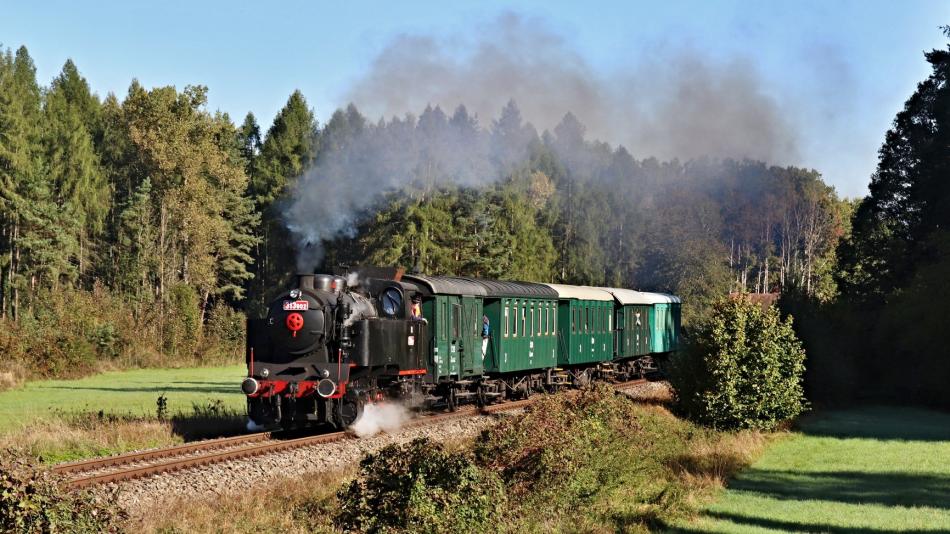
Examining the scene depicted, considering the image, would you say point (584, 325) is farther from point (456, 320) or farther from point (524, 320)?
point (456, 320)

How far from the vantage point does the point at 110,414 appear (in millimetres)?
24516

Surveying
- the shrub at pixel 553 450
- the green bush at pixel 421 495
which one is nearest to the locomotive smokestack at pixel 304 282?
the shrub at pixel 553 450

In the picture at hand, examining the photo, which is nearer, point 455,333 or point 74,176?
point 455,333

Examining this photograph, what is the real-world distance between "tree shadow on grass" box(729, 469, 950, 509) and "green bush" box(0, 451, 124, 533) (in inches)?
454

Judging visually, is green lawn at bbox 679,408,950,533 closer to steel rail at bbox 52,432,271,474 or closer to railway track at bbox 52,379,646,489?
railway track at bbox 52,379,646,489

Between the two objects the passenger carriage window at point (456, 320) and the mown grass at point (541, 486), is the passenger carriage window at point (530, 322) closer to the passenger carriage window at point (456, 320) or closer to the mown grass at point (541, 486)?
the passenger carriage window at point (456, 320)

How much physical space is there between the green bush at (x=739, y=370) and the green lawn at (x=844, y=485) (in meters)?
1.19

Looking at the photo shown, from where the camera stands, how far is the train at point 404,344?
20328mm

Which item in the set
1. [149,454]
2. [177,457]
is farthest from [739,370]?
[149,454]

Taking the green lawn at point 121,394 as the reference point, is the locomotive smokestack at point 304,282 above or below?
above

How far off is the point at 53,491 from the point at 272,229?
72752 millimetres

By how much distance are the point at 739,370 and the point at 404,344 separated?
10122 mm

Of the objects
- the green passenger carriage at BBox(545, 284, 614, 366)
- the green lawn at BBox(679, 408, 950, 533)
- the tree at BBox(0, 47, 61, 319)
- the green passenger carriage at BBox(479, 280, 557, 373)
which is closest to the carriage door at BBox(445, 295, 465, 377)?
the green passenger carriage at BBox(479, 280, 557, 373)

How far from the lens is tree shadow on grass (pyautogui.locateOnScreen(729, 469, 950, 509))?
16.5 meters
